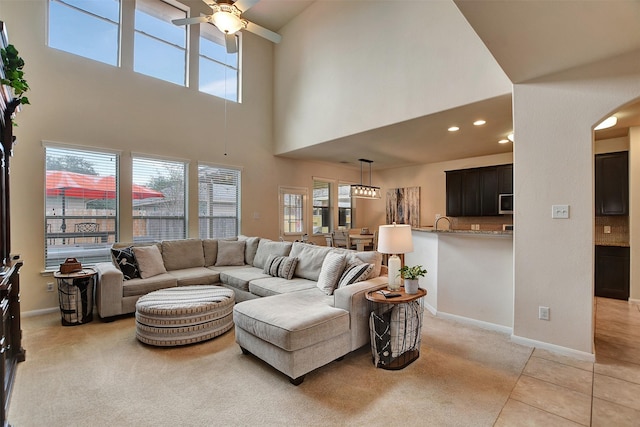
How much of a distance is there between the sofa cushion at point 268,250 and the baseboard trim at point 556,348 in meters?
2.94

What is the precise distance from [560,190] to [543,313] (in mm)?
1177

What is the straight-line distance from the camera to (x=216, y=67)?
597 cm

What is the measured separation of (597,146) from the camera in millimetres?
5027

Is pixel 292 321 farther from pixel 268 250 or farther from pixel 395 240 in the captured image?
pixel 268 250

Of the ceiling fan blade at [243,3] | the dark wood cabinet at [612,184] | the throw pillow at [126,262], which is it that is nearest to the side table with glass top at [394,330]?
the ceiling fan blade at [243,3]

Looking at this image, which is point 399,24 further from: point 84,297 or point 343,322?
point 84,297

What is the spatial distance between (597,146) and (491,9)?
4630 mm

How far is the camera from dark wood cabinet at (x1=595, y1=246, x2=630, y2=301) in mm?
4570

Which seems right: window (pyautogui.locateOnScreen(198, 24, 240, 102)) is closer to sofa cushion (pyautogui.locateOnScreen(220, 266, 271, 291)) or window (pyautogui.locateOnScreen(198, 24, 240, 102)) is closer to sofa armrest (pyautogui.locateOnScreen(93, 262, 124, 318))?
sofa cushion (pyautogui.locateOnScreen(220, 266, 271, 291))

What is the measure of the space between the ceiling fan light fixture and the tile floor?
422cm

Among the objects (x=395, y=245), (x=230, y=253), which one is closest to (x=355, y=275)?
(x=395, y=245)

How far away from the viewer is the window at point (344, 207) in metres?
8.27

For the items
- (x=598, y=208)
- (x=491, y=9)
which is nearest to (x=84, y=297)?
(x=491, y=9)

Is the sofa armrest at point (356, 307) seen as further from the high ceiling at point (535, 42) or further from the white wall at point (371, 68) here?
the white wall at point (371, 68)
